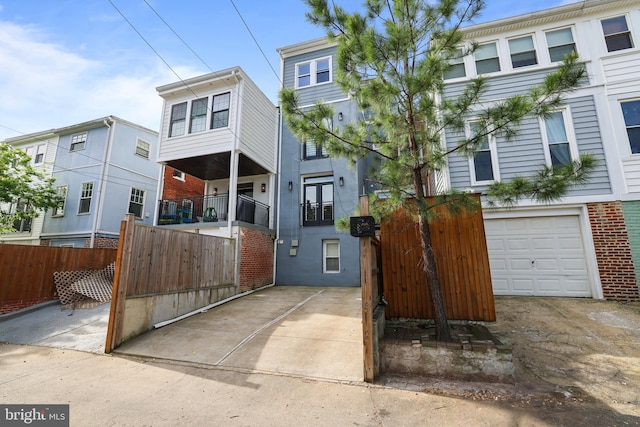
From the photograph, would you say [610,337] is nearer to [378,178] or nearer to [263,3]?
[378,178]

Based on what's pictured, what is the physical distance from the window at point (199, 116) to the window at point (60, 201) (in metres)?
8.03

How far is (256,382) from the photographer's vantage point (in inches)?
139

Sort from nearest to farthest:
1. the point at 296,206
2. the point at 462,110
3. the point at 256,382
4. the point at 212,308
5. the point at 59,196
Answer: the point at 256,382 < the point at 462,110 < the point at 212,308 < the point at 296,206 < the point at 59,196

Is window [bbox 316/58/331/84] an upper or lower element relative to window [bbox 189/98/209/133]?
upper

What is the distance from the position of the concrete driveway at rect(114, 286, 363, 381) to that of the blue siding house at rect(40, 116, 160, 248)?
915 centimetres

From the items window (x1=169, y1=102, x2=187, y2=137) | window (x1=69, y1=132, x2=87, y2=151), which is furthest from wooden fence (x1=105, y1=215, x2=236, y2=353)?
window (x1=69, y1=132, x2=87, y2=151)

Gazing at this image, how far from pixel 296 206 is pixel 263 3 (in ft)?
23.1

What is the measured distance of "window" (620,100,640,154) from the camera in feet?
22.9

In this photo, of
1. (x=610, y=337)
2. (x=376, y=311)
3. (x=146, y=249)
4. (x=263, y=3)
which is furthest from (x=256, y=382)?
(x=263, y=3)

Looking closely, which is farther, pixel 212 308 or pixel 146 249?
pixel 212 308

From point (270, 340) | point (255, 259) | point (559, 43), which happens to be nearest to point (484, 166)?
point (559, 43)

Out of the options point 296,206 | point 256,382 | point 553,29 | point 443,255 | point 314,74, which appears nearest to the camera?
point 256,382

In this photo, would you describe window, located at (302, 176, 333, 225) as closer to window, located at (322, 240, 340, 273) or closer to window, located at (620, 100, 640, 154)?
window, located at (322, 240, 340, 273)

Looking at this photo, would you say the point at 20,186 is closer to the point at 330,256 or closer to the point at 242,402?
the point at 330,256
